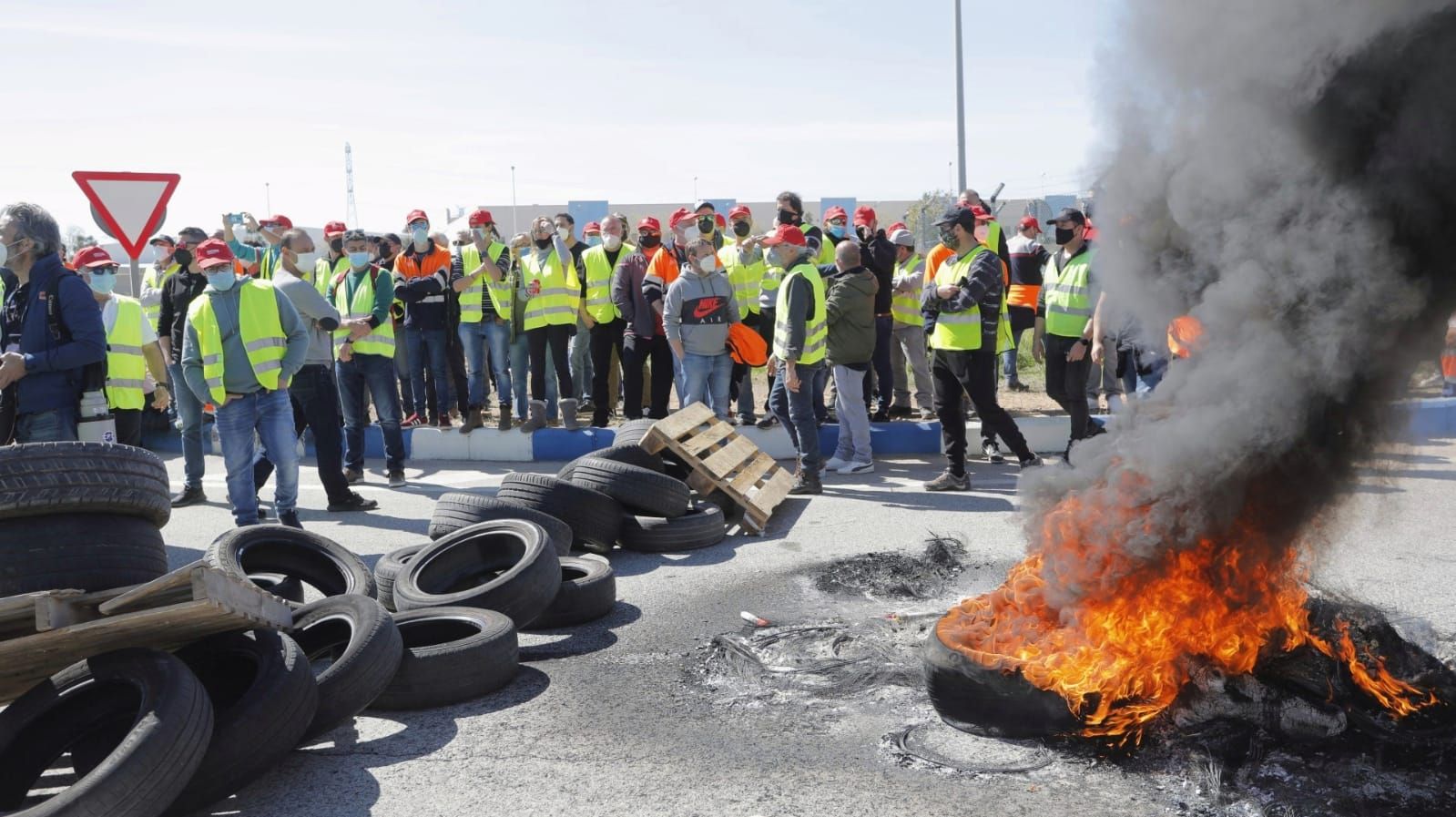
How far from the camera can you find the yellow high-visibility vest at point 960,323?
9.97 meters

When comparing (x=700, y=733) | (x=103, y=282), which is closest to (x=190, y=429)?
(x=103, y=282)

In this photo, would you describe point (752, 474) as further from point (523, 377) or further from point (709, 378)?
point (523, 377)

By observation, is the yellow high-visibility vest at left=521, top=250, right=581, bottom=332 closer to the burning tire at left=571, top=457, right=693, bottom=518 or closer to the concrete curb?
the concrete curb

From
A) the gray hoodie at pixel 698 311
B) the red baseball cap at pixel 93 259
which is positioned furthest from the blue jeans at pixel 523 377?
the red baseball cap at pixel 93 259

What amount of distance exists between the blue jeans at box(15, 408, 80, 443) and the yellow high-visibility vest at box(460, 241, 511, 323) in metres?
6.56

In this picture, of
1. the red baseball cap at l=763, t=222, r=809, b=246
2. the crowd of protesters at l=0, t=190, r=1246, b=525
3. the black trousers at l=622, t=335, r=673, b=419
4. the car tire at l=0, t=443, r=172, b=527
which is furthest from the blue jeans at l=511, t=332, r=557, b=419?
the car tire at l=0, t=443, r=172, b=527

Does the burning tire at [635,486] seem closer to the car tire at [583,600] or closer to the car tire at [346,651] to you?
the car tire at [583,600]

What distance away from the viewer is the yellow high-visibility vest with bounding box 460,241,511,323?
13.6 metres

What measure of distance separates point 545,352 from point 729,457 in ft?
15.3

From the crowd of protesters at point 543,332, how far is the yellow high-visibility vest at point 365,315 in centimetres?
3

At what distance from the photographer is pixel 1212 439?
490cm

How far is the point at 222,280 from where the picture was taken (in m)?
8.76

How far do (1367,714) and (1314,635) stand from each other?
0.47 metres

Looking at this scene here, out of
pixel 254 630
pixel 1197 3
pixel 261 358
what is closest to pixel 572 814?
pixel 254 630
